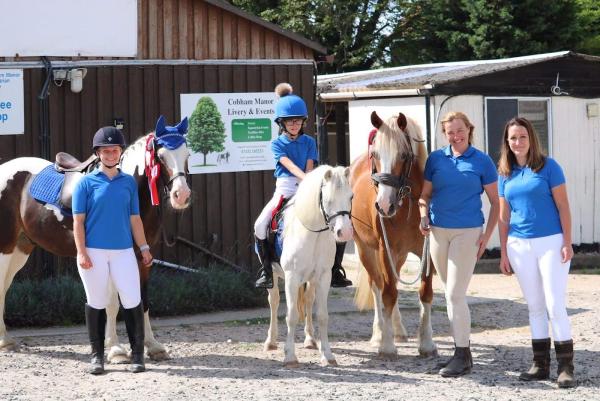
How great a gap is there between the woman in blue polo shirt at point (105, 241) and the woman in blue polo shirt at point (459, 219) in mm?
2380

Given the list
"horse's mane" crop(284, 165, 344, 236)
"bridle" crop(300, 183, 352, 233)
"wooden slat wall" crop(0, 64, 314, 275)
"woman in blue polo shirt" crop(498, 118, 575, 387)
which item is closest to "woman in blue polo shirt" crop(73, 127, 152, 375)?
"horse's mane" crop(284, 165, 344, 236)

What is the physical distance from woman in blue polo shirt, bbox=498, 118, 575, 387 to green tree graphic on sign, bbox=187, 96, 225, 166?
5.04m

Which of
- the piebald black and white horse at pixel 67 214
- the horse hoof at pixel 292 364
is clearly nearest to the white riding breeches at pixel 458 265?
the horse hoof at pixel 292 364

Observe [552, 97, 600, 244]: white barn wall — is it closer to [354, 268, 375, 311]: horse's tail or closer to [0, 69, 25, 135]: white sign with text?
[354, 268, 375, 311]: horse's tail

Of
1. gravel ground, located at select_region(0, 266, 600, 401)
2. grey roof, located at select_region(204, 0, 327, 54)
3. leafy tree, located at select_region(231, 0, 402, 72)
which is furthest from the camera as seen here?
leafy tree, located at select_region(231, 0, 402, 72)

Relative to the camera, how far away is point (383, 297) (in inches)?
340

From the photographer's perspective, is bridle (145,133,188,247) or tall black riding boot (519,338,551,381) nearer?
tall black riding boot (519,338,551,381)

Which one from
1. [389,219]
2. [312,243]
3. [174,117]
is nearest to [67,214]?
[312,243]

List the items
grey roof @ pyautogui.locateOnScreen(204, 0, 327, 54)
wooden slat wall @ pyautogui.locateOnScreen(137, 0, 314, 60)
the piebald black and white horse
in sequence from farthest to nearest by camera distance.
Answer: grey roof @ pyautogui.locateOnScreen(204, 0, 327, 54) → wooden slat wall @ pyautogui.locateOnScreen(137, 0, 314, 60) → the piebald black and white horse

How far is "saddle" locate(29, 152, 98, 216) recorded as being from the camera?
8.85 m

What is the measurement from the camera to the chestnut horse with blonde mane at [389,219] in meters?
8.06

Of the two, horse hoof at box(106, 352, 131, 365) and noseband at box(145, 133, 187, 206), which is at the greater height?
noseband at box(145, 133, 187, 206)

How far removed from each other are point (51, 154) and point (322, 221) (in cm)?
436

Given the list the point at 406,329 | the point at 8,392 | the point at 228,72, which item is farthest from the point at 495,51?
the point at 8,392
